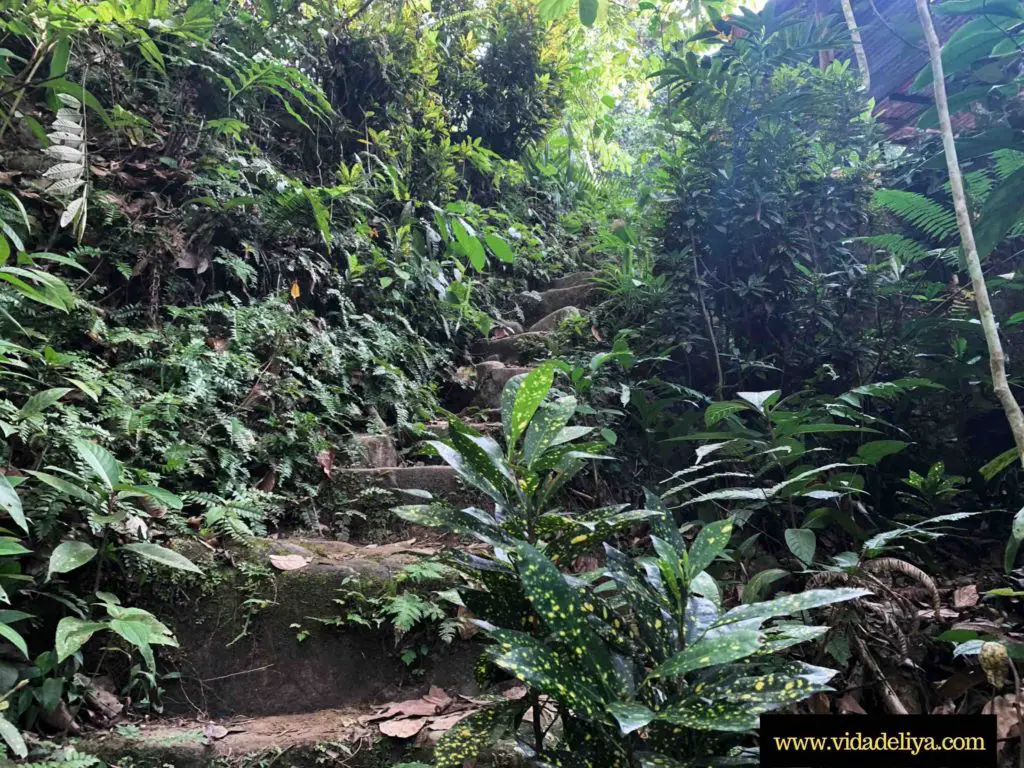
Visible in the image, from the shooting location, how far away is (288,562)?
6.56 feet

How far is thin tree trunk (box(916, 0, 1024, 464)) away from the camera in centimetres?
119

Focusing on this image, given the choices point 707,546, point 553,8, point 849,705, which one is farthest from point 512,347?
point 707,546

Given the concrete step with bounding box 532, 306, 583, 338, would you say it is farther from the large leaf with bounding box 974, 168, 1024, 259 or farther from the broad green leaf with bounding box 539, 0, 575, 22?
the large leaf with bounding box 974, 168, 1024, 259

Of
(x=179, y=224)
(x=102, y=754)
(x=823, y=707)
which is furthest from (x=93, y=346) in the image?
(x=823, y=707)

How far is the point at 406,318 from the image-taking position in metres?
4.02

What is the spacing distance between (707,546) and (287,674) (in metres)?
1.51

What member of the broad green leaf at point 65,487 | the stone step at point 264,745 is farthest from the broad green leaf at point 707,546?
the broad green leaf at point 65,487

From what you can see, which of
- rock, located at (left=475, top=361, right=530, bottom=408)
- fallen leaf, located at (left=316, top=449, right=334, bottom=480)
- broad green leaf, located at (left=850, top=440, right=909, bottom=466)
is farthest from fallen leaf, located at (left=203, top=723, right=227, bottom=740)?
rock, located at (left=475, top=361, right=530, bottom=408)

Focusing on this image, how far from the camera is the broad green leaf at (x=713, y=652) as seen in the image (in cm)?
76

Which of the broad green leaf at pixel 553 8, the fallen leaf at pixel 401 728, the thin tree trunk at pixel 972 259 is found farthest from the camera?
the broad green leaf at pixel 553 8

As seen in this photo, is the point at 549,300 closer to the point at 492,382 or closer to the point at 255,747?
the point at 492,382

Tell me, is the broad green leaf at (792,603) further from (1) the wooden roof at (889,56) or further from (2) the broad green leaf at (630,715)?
(1) the wooden roof at (889,56)

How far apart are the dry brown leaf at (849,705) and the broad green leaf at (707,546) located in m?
0.63
